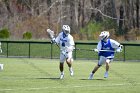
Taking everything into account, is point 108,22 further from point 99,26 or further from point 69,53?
point 69,53

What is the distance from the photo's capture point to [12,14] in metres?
65.7

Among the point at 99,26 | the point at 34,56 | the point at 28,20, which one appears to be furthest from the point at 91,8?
the point at 34,56

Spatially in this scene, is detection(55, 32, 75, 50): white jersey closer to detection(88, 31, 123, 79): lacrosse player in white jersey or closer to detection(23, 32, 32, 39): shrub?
→ detection(88, 31, 123, 79): lacrosse player in white jersey

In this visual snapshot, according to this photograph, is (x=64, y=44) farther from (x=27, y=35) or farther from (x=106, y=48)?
(x=27, y=35)

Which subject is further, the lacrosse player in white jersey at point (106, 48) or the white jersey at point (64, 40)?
the lacrosse player in white jersey at point (106, 48)

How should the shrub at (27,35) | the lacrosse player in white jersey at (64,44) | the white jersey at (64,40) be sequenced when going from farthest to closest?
the shrub at (27,35) < the white jersey at (64,40) < the lacrosse player in white jersey at (64,44)

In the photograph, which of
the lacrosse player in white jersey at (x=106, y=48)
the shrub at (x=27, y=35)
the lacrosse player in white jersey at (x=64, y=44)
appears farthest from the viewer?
the shrub at (x=27, y=35)

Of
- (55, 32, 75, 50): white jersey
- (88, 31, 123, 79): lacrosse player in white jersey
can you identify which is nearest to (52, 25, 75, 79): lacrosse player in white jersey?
(55, 32, 75, 50): white jersey

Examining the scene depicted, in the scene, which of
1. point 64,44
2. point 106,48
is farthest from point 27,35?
point 106,48

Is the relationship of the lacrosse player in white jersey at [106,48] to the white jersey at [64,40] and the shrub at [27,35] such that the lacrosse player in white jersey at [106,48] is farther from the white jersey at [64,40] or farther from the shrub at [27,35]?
the shrub at [27,35]

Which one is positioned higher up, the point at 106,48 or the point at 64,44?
the point at 64,44

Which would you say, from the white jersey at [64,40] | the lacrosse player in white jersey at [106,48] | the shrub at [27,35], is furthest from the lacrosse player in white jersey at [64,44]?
the shrub at [27,35]

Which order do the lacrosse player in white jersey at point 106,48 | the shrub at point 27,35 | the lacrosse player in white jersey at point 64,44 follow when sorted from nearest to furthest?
the lacrosse player in white jersey at point 64,44, the lacrosse player in white jersey at point 106,48, the shrub at point 27,35

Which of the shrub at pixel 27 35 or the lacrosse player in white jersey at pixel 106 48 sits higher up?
the shrub at pixel 27 35
